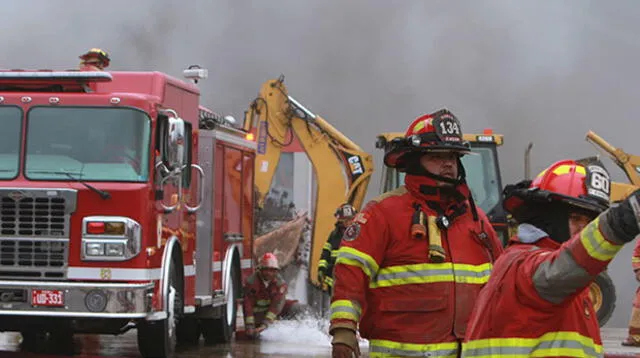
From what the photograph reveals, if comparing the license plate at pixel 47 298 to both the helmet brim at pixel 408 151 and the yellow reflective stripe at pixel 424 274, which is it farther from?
the yellow reflective stripe at pixel 424 274

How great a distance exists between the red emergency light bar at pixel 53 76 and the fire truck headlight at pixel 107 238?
1.02 meters

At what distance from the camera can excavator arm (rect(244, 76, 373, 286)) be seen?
1348 centimetres

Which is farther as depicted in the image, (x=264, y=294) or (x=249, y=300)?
(x=264, y=294)

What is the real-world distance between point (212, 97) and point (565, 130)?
6045mm

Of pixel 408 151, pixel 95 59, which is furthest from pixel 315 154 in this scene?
pixel 408 151

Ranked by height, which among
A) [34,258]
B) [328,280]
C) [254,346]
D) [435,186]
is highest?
[435,186]

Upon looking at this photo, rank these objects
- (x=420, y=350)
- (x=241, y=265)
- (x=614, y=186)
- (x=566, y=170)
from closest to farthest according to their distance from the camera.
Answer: (x=566, y=170) → (x=420, y=350) → (x=241, y=265) → (x=614, y=186)

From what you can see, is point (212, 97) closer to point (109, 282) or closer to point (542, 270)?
point (109, 282)

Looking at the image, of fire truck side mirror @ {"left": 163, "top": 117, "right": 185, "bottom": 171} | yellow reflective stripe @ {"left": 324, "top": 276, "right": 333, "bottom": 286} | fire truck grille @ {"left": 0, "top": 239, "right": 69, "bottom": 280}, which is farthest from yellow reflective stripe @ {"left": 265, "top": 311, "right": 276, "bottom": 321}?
fire truck grille @ {"left": 0, "top": 239, "right": 69, "bottom": 280}

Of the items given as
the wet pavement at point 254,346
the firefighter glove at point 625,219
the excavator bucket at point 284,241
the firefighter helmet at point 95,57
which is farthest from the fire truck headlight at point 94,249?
the excavator bucket at point 284,241

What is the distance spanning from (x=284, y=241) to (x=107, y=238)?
21.3ft

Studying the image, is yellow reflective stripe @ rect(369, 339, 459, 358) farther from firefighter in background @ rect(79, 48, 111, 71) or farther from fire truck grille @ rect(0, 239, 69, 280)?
firefighter in background @ rect(79, 48, 111, 71)

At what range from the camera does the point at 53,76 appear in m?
7.42

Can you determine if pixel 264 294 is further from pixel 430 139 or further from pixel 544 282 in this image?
pixel 544 282
